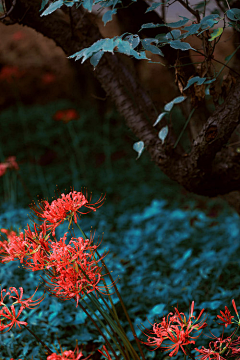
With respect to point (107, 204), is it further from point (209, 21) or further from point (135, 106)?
point (209, 21)

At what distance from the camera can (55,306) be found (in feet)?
4.18

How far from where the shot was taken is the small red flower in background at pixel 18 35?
17.7 ft

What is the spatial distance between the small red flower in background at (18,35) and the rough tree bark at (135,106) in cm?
448

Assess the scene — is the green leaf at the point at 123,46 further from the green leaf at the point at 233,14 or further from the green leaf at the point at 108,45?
the green leaf at the point at 233,14

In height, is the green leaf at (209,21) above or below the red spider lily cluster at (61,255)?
above

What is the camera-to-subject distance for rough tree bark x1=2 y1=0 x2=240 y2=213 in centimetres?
129

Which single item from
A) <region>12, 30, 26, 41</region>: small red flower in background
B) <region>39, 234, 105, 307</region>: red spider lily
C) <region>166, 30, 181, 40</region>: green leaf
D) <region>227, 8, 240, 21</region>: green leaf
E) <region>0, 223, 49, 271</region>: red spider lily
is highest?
<region>12, 30, 26, 41</region>: small red flower in background

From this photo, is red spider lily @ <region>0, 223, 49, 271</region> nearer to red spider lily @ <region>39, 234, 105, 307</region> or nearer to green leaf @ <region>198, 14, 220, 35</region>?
red spider lily @ <region>39, 234, 105, 307</region>

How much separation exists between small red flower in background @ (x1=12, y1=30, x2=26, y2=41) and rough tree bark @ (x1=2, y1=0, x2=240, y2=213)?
4.48 m

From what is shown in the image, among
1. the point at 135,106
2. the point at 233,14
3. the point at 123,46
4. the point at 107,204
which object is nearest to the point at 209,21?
the point at 233,14

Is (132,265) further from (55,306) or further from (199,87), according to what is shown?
(199,87)

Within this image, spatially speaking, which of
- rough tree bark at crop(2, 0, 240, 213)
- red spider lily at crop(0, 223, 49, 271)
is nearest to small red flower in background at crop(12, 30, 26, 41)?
rough tree bark at crop(2, 0, 240, 213)

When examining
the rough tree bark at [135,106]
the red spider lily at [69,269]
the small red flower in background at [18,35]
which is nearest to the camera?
the red spider lily at [69,269]

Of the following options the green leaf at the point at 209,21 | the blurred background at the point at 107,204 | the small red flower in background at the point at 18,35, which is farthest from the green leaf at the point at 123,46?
the small red flower in background at the point at 18,35
